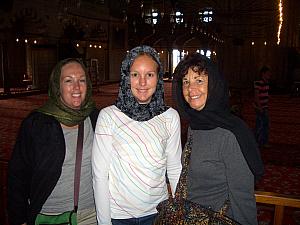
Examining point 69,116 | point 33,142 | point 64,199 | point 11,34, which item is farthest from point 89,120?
point 11,34

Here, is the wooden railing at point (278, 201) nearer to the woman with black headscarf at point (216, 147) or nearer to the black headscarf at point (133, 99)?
the woman with black headscarf at point (216, 147)

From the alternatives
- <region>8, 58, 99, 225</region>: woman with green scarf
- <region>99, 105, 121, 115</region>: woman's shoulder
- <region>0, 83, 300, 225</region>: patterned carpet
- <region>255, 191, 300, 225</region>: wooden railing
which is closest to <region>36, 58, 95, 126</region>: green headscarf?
<region>8, 58, 99, 225</region>: woman with green scarf

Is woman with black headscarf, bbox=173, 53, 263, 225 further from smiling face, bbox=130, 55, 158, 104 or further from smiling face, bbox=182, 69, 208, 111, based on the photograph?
smiling face, bbox=130, 55, 158, 104

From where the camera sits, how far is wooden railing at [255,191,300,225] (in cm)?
187

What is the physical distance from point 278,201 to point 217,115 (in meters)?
0.84

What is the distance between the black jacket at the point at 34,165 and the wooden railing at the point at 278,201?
1.27m

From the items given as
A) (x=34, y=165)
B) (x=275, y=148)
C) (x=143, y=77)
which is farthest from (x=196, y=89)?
(x=275, y=148)

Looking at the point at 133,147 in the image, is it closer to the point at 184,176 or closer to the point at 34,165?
the point at 184,176

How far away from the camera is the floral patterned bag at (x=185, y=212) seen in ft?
4.61

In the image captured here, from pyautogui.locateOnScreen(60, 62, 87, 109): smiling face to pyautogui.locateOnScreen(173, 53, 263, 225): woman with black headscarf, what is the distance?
2.10 ft

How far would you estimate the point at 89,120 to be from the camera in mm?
2004

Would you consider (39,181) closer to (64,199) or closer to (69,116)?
(64,199)

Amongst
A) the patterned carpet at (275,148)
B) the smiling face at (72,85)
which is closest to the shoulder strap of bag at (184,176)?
the smiling face at (72,85)

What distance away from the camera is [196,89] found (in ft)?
5.16
